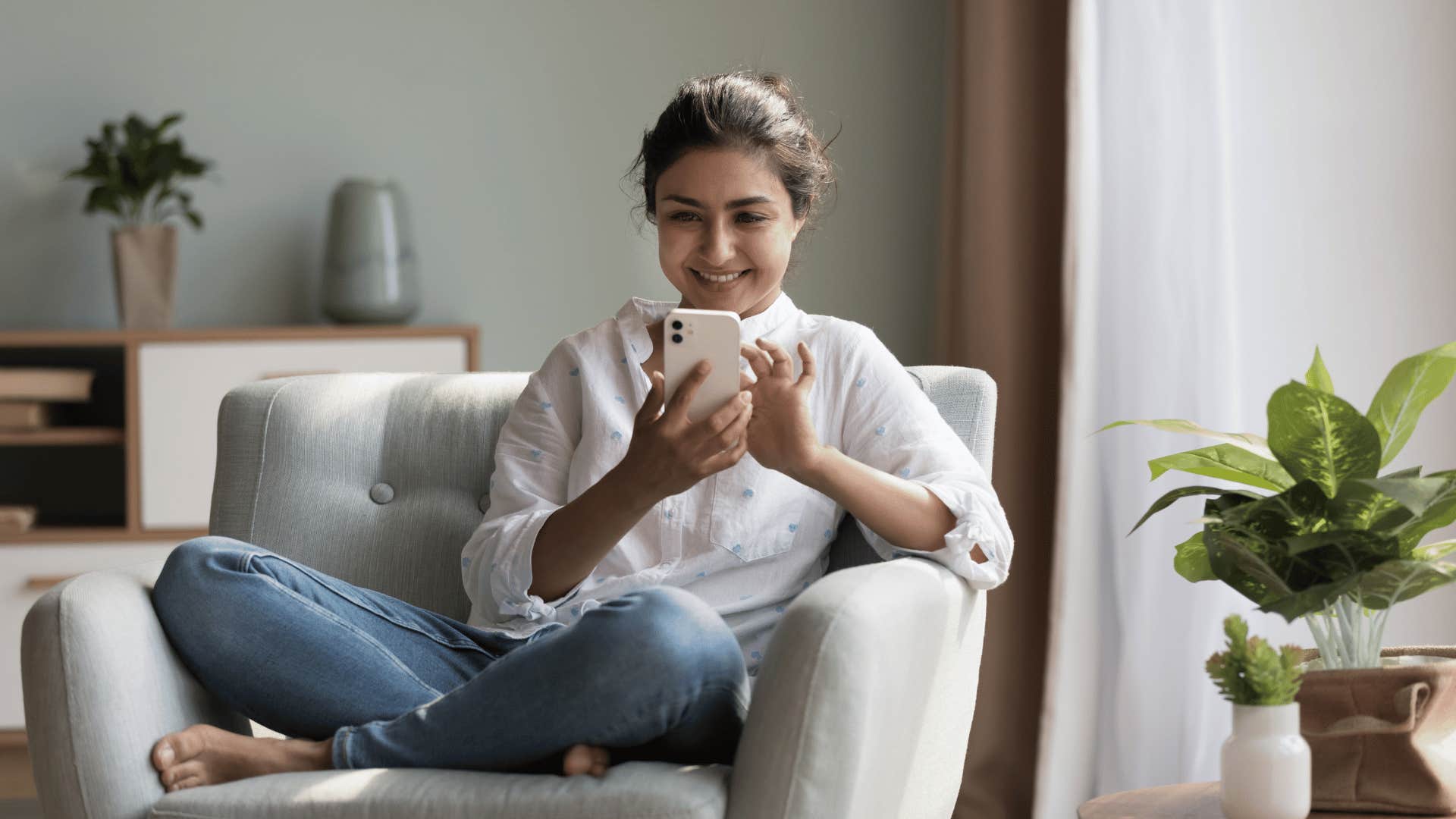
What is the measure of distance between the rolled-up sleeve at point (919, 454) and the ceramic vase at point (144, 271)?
1784 millimetres

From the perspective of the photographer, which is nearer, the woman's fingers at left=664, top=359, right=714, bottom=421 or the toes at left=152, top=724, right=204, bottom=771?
the toes at left=152, top=724, right=204, bottom=771

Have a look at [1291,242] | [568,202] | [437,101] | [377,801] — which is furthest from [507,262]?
[377,801]

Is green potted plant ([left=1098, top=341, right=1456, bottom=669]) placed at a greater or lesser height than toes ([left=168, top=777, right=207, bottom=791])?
greater

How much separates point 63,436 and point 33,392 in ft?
0.33

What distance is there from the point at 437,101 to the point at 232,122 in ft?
1.45

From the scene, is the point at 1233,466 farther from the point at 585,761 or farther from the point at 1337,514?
the point at 585,761

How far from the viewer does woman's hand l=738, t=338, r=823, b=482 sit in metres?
1.36

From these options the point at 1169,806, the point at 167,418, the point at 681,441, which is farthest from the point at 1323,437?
the point at 167,418

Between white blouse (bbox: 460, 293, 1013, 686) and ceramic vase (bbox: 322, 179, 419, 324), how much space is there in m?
1.39

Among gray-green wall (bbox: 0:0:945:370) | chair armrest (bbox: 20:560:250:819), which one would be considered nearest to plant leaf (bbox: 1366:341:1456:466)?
chair armrest (bbox: 20:560:250:819)

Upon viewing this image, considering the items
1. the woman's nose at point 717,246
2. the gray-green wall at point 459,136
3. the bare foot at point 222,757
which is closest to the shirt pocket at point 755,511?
the woman's nose at point 717,246

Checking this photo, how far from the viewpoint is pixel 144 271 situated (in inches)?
113

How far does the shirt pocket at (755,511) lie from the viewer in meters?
1.51

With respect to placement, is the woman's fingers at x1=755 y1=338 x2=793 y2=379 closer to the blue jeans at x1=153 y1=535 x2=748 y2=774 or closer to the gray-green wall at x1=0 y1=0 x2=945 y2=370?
the blue jeans at x1=153 y1=535 x2=748 y2=774
